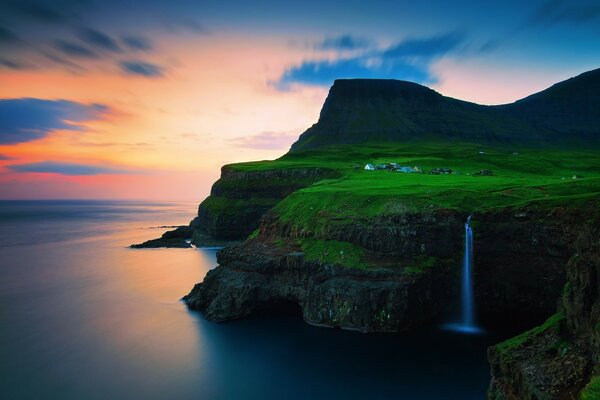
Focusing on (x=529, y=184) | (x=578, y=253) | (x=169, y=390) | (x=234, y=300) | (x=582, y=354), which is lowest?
(x=169, y=390)

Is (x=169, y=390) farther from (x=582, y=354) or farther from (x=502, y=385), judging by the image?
(x=582, y=354)

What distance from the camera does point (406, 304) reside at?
1759 inches

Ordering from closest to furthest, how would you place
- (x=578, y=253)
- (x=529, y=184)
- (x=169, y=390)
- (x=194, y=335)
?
(x=578, y=253) → (x=169, y=390) → (x=194, y=335) → (x=529, y=184)

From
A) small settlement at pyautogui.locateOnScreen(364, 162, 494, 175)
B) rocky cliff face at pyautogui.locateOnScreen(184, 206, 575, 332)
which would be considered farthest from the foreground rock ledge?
small settlement at pyautogui.locateOnScreen(364, 162, 494, 175)

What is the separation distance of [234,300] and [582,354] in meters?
41.1

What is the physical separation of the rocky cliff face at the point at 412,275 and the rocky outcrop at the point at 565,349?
2129 cm

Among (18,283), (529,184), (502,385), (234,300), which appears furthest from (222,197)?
(502,385)

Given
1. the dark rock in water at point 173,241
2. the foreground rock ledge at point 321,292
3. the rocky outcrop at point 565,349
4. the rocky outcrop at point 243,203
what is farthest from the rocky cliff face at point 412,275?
the dark rock in water at point 173,241

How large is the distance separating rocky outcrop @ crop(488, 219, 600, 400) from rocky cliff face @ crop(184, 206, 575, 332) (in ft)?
69.8

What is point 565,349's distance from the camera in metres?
20.7

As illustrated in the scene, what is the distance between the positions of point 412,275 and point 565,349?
998 inches

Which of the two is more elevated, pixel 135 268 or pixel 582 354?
pixel 582 354

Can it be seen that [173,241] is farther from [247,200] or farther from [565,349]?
[565,349]

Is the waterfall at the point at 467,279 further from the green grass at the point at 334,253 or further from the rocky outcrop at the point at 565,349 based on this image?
the rocky outcrop at the point at 565,349
